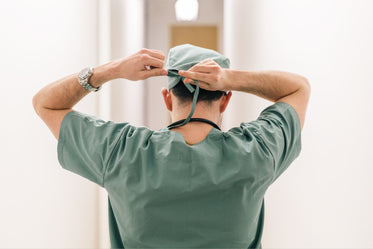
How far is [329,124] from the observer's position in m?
0.97

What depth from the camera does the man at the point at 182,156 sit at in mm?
736

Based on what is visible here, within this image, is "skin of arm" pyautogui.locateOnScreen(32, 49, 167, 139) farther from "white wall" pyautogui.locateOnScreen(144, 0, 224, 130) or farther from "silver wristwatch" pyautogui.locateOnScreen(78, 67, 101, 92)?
"white wall" pyautogui.locateOnScreen(144, 0, 224, 130)

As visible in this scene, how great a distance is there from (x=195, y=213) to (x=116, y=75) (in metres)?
0.39

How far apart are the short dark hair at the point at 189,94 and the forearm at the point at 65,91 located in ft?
0.59

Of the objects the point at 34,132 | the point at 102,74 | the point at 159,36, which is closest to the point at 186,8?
the point at 159,36

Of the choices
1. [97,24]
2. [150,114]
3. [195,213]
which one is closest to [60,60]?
[97,24]

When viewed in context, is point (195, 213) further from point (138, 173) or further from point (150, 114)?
point (150, 114)

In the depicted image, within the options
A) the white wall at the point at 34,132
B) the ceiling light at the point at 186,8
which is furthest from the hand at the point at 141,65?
the ceiling light at the point at 186,8

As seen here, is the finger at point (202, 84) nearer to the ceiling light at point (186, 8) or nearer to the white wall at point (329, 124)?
the white wall at point (329, 124)

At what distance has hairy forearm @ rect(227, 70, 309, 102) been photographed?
0.85m

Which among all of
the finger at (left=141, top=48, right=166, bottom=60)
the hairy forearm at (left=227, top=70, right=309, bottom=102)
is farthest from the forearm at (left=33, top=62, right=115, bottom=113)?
the hairy forearm at (left=227, top=70, right=309, bottom=102)

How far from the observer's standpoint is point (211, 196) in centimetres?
74

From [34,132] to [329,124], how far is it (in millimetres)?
991

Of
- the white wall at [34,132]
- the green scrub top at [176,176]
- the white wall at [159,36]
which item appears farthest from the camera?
the white wall at [159,36]
